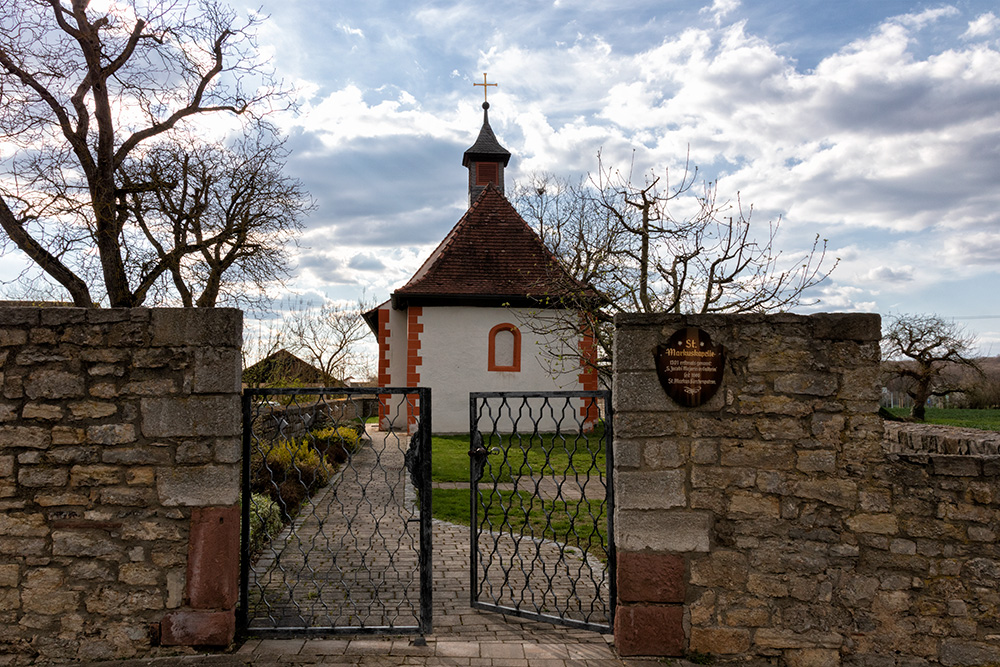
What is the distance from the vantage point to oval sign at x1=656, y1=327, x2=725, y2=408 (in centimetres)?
413

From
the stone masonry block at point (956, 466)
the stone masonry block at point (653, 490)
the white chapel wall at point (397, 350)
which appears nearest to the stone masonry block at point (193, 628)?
the stone masonry block at point (653, 490)

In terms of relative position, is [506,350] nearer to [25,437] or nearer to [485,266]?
[485,266]

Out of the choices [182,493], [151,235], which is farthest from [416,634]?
[151,235]

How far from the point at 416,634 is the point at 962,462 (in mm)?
3737

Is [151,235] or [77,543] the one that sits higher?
[151,235]

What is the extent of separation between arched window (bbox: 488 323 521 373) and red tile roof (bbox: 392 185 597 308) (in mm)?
853

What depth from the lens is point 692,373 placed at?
4129mm

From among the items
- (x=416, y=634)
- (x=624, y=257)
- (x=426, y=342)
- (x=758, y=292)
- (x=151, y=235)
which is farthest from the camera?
(x=426, y=342)

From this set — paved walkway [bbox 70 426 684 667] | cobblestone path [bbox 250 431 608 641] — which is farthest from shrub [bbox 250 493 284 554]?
paved walkway [bbox 70 426 684 667]

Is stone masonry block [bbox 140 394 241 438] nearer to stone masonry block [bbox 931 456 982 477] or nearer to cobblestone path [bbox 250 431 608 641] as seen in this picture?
cobblestone path [bbox 250 431 608 641]

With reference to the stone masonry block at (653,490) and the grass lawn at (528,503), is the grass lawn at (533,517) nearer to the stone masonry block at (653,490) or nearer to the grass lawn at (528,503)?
the grass lawn at (528,503)

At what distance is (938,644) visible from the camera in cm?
400

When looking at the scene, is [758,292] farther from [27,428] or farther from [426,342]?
[426,342]

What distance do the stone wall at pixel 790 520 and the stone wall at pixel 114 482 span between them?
2.67m
